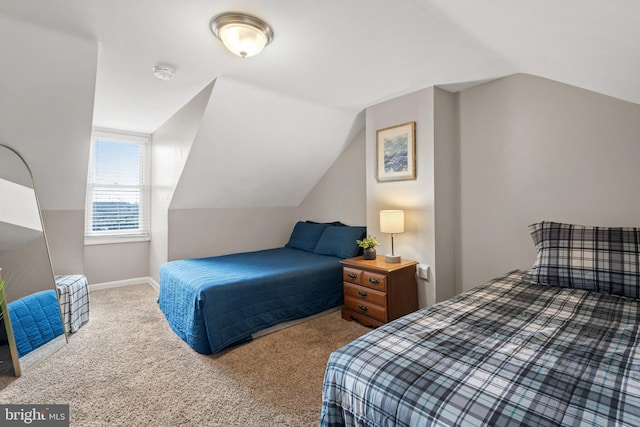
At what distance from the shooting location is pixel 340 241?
12.2ft

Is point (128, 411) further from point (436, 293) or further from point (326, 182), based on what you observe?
point (326, 182)

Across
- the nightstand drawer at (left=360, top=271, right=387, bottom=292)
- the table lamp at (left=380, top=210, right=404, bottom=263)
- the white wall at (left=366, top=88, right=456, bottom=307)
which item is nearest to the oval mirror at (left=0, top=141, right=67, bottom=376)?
the nightstand drawer at (left=360, top=271, right=387, bottom=292)

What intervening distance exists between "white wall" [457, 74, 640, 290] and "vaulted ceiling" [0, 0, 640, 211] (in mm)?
188

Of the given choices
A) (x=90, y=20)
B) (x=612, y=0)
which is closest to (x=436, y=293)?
(x=612, y=0)

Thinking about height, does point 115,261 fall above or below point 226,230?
below

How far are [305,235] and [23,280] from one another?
9.54 feet

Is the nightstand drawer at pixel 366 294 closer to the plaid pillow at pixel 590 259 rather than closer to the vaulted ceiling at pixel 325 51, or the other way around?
the plaid pillow at pixel 590 259

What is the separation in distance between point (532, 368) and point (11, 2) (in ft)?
9.58

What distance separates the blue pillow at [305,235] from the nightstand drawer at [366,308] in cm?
135

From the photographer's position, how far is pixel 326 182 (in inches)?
175

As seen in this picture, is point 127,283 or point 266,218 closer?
point 127,283

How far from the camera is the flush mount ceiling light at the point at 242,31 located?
1730 mm

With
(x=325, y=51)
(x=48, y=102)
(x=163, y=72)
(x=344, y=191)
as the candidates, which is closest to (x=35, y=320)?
(x=48, y=102)

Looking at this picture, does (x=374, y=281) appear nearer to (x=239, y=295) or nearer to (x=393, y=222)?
(x=393, y=222)
